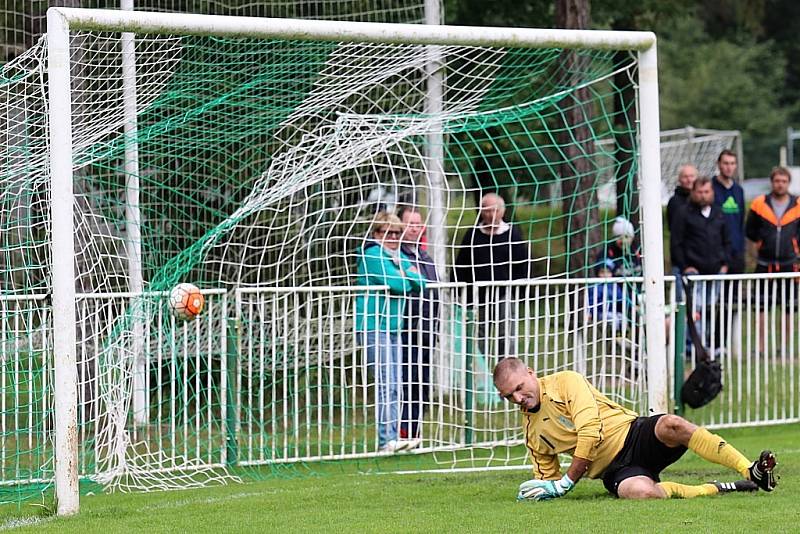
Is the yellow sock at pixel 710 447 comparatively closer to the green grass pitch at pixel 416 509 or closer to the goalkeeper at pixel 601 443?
the goalkeeper at pixel 601 443

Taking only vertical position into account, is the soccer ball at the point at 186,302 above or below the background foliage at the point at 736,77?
below

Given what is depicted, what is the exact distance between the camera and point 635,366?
32.9ft

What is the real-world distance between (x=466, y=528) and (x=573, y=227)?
8.75m

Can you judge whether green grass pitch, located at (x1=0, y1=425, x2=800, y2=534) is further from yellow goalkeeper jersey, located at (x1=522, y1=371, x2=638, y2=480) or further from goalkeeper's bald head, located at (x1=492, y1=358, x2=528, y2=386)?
goalkeeper's bald head, located at (x1=492, y1=358, x2=528, y2=386)

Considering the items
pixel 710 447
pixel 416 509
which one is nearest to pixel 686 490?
pixel 710 447

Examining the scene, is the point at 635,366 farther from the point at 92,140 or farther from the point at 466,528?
the point at 92,140

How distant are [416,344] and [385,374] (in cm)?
35

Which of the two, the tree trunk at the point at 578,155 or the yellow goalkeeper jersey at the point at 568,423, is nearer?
the yellow goalkeeper jersey at the point at 568,423

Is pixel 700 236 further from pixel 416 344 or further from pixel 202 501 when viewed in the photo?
pixel 202 501

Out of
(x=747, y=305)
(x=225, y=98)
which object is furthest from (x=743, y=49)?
(x=225, y=98)

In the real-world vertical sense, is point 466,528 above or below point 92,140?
below

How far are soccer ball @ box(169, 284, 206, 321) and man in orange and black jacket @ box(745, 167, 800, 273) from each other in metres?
7.11

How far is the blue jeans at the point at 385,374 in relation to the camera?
31.7 feet

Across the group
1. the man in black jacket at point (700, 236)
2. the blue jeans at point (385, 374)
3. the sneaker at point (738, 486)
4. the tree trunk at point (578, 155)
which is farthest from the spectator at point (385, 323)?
the tree trunk at point (578, 155)
